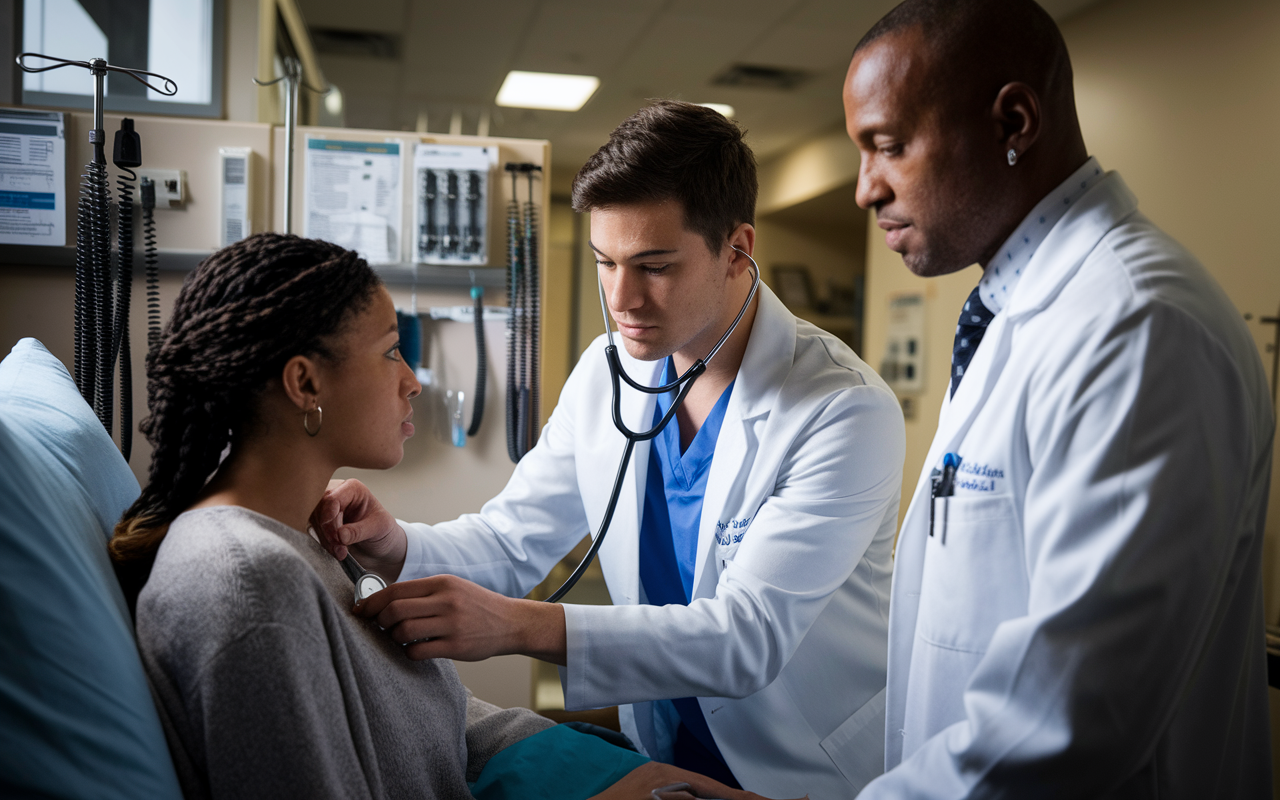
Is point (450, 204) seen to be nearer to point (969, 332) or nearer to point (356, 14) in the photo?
point (969, 332)

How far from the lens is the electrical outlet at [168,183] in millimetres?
1745

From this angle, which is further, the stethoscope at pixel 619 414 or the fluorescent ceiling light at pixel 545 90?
the fluorescent ceiling light at pixel 545 90

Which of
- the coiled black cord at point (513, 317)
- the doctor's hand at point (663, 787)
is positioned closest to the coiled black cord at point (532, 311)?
the coiled black cord at point (513, 317)

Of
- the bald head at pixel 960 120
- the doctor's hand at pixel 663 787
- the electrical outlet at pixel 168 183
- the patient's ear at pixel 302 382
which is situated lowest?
the doctor's hand at pixel 663 787

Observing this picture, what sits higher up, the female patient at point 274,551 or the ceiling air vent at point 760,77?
the ceiling air vent at point 760,77

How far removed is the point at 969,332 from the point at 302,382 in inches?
29.4

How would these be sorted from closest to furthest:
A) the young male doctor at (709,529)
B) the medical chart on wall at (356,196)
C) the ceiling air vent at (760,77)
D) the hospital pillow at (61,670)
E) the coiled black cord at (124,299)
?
the hospital pillow at (61,670) → the young male doctor at (709,529) → the coiled black cord at (124,299) → the medical chart on wall at (356,196) → the ceiling air vent at (760,77)

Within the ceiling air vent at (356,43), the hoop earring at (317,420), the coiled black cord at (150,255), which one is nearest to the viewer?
the hoop earring at (317,420)

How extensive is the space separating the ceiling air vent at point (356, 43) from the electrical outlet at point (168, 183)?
8.32 ft

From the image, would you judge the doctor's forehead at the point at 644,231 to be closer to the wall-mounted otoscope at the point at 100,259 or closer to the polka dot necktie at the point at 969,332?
the polka dot necktie at the point at 969,332

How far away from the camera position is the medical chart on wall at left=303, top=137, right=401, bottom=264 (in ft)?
6.00

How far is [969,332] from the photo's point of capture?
0.97 meters

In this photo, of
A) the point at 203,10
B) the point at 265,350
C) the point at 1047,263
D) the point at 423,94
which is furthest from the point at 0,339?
the point at 423,94

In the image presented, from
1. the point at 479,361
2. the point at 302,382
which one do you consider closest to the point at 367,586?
the point at 302,382
